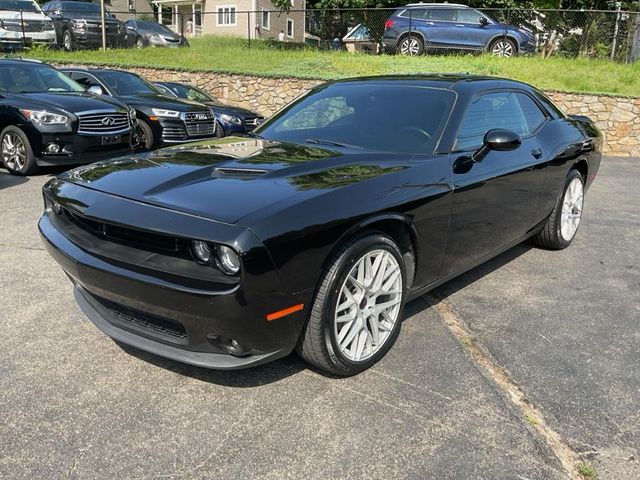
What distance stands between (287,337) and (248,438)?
46 cm

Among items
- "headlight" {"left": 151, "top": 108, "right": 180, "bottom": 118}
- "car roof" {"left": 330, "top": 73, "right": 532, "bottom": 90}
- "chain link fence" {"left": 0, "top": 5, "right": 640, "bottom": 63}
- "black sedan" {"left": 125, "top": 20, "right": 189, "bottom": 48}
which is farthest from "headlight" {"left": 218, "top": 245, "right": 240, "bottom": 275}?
"black sedan" {"left": 125, "top": 20, "right": 189, "bottom": 48}

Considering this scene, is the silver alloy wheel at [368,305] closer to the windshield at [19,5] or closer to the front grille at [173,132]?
the front grille at [173,132]

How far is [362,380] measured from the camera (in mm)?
3018

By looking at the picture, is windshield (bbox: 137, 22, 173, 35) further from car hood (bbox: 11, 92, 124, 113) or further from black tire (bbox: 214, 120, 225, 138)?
car hood (bbox: 11, 92, 124, 113)

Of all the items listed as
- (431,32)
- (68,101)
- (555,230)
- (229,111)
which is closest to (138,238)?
(555,230)

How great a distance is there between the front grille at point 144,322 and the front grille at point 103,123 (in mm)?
5704

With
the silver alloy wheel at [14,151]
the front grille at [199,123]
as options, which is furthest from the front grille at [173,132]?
the silver alloy wheel at [14,151]

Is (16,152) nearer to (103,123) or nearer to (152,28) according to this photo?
(103,123)

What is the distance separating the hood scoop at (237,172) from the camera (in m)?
3.01

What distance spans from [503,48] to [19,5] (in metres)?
15.7

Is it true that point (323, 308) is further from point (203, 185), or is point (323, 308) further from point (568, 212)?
point (568, 212)

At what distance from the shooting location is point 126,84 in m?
11.0

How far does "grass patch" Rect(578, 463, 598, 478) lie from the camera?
234 cm

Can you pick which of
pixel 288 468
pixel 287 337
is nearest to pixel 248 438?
pixel 288 468
